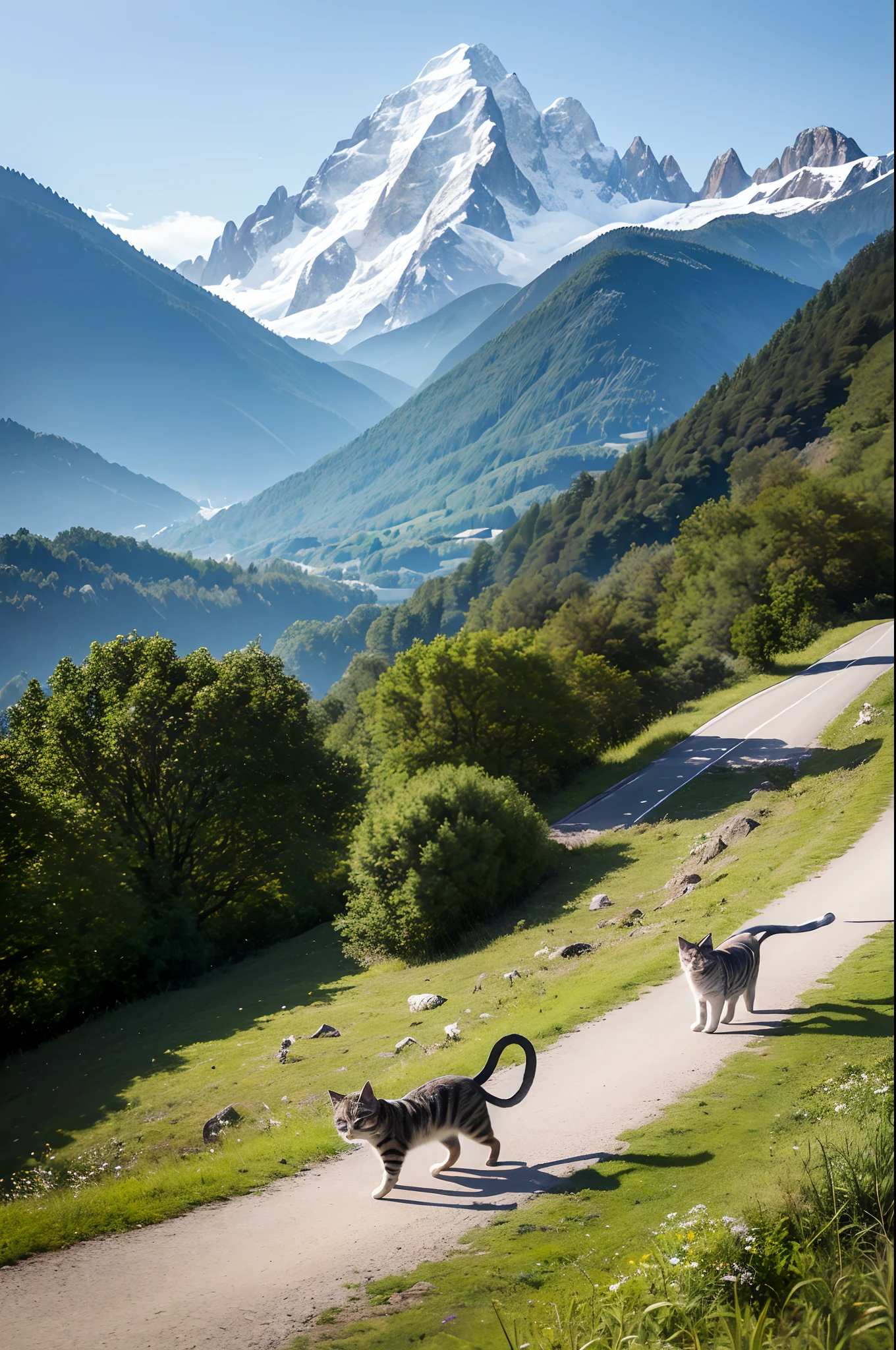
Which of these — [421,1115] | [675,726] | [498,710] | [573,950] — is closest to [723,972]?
[421,1115]

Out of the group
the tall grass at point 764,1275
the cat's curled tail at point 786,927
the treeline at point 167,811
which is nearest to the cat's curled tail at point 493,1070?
the tall grass at point 764,1275

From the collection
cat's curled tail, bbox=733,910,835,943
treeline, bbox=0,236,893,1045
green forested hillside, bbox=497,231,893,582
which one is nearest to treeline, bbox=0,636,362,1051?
treeline, bbox=0,236,893,1045

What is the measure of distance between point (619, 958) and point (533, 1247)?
4175 mm

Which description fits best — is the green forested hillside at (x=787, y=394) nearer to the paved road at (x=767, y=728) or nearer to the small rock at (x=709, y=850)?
the paved road at (x=767, y=728)

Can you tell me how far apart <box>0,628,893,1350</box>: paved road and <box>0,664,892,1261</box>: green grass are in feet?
0.94

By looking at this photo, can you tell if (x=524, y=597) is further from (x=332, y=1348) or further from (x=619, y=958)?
(x=332, y=1348)

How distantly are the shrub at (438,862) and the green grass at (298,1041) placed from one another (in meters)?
0.89

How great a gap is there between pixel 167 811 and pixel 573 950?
14.7 metres

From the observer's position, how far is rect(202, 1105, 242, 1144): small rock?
282 inches

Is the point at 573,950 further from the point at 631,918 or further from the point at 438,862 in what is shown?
the point at 438,862

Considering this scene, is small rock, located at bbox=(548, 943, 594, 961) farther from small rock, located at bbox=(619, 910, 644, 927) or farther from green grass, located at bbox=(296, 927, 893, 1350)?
green grass, located at bbox=(296, 927, 893, 1350)

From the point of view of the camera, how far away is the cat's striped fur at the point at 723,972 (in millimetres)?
6312

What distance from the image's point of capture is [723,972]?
629cm

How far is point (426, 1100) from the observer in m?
5.39
